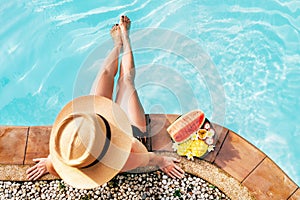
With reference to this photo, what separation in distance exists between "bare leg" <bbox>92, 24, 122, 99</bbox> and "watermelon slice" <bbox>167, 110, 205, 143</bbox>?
2.25ft

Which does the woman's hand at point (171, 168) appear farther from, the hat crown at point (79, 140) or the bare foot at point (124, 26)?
the bare foot at point (124, 26)

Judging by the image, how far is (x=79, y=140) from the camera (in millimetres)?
2551

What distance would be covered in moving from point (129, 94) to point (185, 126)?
616 mm

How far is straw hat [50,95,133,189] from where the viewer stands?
8.45 ft

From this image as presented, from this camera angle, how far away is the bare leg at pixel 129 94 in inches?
149

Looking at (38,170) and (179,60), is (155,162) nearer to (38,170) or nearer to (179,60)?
(38,170)

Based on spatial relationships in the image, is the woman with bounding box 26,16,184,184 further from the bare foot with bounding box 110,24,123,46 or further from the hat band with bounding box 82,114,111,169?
the hat band with bounding box 82,114,111,169

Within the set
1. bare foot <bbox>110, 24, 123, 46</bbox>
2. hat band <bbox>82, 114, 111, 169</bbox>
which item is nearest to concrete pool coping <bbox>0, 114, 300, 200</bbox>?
bare foot <bbox>110, 24, 123, 46</bbox>

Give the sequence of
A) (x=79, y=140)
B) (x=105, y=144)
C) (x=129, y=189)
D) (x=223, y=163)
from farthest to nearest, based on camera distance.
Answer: (x=223, y=163)
(x=129, y=189)
(x=105, y=144)
(x=79, y=140)

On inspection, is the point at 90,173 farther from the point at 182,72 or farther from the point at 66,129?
the point at 182,72

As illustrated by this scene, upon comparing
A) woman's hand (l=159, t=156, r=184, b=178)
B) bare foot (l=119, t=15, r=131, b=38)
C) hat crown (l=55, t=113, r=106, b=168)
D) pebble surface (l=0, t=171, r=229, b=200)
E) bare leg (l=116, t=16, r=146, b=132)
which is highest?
bare foot (l=119, t=15, r=131, b=38)

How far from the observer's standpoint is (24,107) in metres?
4.96

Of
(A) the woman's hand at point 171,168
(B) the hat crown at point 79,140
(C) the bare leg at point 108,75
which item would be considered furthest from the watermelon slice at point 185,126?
(B) the hat crown at point 79,140

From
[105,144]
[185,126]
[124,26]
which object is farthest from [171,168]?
[124,26]
